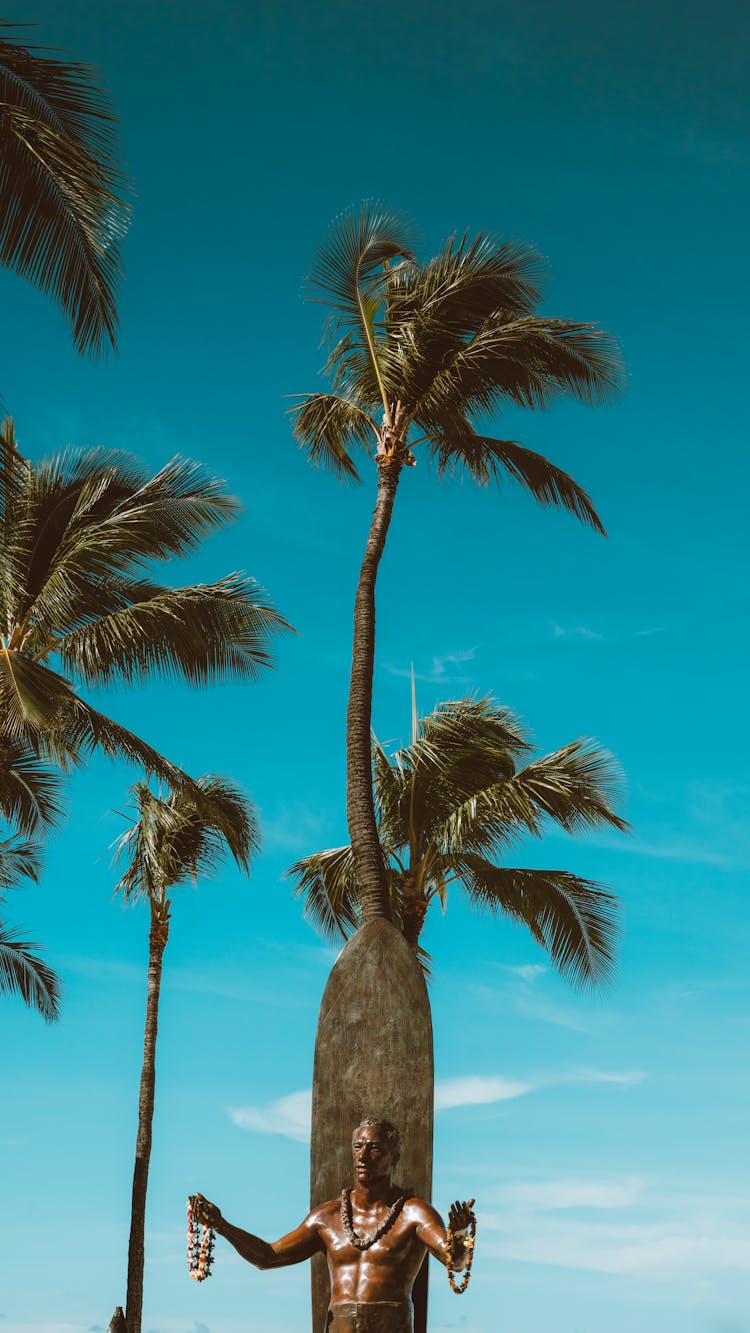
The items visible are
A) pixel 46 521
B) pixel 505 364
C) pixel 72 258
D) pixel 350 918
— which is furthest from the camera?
pixel 350 918

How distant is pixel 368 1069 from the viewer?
10211 mm

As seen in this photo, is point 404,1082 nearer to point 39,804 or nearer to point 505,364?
point 505,364

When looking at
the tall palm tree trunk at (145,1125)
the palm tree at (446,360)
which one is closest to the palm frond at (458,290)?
the palm tree at (446,360)

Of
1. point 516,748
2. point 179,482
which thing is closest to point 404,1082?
point 516,748

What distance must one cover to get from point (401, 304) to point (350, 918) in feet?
25.5

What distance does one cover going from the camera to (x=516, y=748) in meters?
17.4

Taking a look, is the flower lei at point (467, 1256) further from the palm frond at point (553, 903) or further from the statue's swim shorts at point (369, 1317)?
the palm frond at point (553, 903)

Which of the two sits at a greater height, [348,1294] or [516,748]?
[516,748]

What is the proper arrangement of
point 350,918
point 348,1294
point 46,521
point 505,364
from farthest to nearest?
point 350,918
point 46,521
point 505,364
point 348,1294

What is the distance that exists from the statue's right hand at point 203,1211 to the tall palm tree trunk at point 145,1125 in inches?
461

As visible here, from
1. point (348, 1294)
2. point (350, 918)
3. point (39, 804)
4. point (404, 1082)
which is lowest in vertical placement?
point (348, 1294)

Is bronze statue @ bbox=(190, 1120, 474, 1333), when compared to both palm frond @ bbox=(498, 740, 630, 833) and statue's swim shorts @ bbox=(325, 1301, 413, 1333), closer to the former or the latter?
statue's swim shorts @ bbox=(325, 1301, 413, 1333)

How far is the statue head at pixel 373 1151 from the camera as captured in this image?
6.71 metres

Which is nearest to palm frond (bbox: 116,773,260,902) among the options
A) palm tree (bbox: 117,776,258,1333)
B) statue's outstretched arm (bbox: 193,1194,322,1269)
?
palm tree (bbox: 117,776,258,1333)
